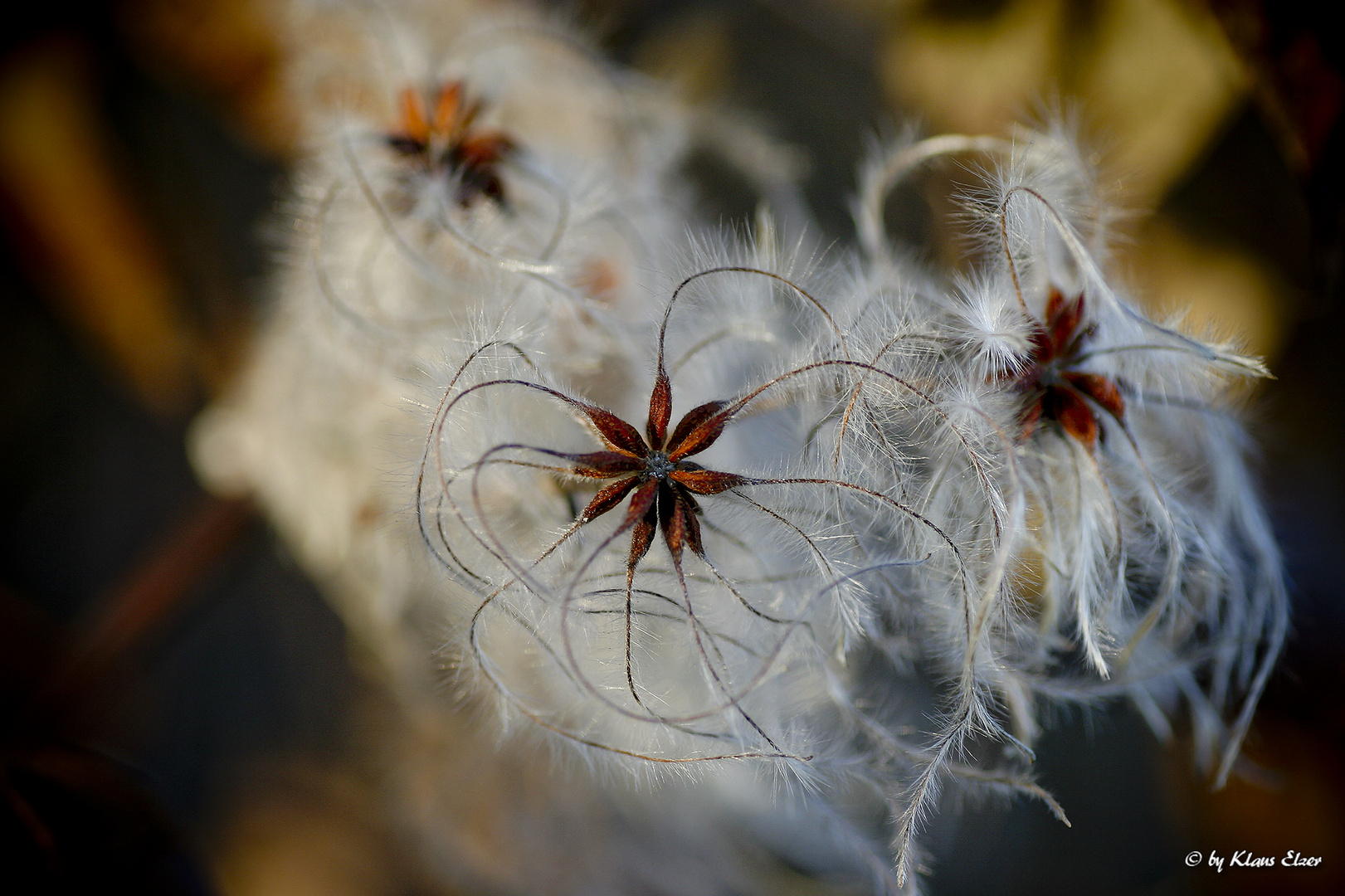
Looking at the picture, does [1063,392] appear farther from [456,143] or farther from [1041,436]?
[456,143]

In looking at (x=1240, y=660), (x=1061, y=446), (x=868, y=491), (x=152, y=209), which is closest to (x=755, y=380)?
(x=868, y=491)

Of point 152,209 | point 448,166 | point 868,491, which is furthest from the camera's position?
point 152,209

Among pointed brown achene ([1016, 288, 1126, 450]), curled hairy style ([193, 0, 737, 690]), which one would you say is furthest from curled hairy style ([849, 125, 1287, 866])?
curled hairy style ([193, 0, 737, 690])

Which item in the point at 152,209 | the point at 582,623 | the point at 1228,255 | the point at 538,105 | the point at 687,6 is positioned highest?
the point at 687,6

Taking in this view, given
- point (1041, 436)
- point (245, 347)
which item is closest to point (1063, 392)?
point (1041, 436)

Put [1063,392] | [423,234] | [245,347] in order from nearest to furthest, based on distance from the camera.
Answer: [1063,392] < [423,234] < [245,347]

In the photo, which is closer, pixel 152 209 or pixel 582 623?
pixel 582 623

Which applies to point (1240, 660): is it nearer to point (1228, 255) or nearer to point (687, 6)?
point (1228, 255)
